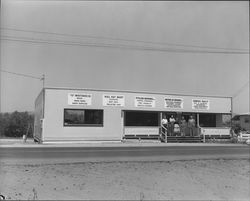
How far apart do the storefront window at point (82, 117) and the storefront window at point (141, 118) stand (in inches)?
124

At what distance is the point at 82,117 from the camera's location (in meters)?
30.1

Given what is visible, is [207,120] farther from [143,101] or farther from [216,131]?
[143,101]

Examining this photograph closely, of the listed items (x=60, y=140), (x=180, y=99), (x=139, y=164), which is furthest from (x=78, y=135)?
(x=139, y=164)

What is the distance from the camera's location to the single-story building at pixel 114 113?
2873 centimetres

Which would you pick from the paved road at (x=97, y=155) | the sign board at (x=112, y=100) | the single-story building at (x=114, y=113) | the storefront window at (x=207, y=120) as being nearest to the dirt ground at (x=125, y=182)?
the paved road at (x=97, y=155)

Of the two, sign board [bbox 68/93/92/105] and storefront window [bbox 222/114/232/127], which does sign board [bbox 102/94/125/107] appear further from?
storefront window [bbox 222/114/232/127]

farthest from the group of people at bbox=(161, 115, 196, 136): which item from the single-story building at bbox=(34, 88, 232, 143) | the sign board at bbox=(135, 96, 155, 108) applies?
the sign board at bbox=(135, 96, 155, 108)

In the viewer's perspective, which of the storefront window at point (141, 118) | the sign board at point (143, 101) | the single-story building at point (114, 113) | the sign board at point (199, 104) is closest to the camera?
the single-story building at point (114, 113)

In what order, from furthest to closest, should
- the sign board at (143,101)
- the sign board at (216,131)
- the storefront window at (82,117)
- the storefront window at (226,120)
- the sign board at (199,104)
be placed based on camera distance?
the storefront window at (226,120), the sign board at (216,131), the sign board at (199,104), the sign board at (143,101), the storefront window at (82,117)

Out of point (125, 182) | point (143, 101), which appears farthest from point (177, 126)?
point (125, 182)

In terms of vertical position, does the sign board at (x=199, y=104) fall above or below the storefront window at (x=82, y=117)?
above

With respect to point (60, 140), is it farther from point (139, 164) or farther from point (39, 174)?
point (39, 174)

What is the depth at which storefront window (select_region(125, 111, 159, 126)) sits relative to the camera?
32931 mm

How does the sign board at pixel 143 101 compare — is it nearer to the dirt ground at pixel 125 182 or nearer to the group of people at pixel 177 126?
the group of people at pixel 177 126
